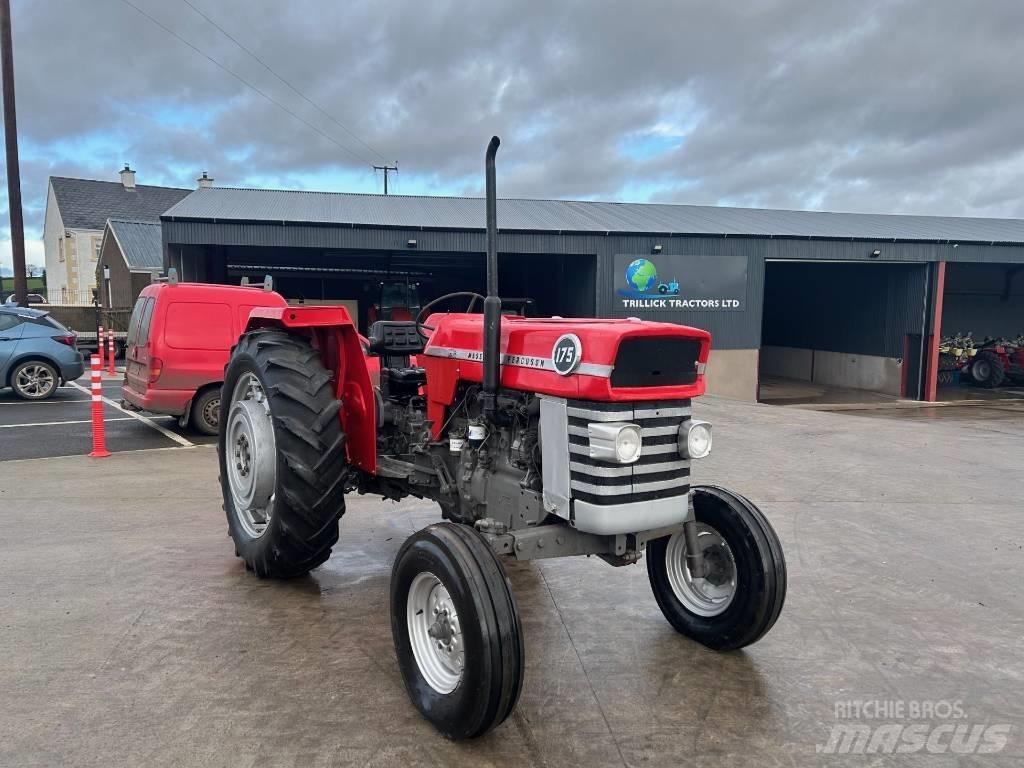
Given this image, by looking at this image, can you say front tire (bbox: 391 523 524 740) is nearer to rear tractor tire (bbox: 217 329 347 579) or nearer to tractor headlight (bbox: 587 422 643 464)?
tractor headlight (bbox: 587 422 643 464)

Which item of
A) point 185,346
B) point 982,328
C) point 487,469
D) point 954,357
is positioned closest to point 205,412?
point 185,346

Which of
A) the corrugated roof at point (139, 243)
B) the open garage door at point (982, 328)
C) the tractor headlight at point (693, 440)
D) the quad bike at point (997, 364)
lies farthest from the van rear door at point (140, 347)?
the quad bike at point (997, 364)

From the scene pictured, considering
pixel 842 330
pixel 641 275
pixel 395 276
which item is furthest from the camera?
pixel 395 276

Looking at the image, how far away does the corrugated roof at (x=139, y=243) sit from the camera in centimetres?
2605

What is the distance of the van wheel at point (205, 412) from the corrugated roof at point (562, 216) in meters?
6.88

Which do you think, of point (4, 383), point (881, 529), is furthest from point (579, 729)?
point (4, 383)

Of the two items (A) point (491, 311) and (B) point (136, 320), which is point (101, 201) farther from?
(A) point (491, 311)

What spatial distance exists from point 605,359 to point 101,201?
124 feet

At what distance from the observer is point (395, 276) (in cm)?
2342

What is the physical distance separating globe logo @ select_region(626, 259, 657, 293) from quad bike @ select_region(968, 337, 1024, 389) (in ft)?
33.9

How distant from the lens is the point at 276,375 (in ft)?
11.5

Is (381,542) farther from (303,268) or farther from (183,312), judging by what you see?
(303,268)

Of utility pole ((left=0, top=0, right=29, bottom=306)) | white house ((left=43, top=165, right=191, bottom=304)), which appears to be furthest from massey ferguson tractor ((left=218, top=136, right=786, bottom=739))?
white house ((left=43, top=165, right=191, bottom=304))

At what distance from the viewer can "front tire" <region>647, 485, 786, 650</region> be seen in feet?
9.77
